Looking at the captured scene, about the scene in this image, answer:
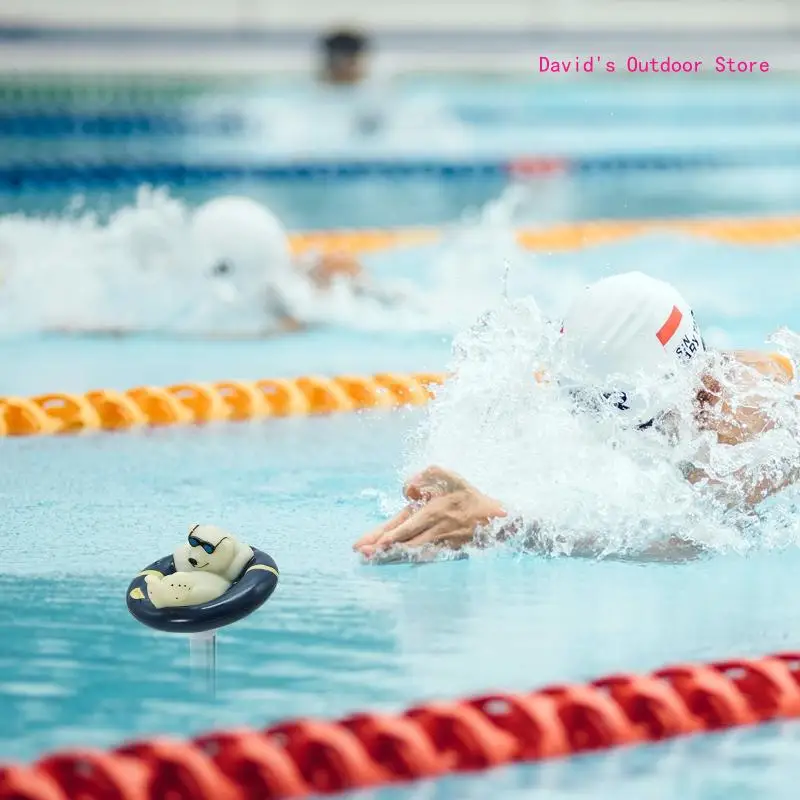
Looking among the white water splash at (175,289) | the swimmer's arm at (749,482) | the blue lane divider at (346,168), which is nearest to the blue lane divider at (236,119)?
the blue lane divider at (346,168)

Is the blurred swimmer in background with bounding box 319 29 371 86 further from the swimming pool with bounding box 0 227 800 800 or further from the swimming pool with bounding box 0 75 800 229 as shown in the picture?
the swimming pool with bounding box 0 227 800 800

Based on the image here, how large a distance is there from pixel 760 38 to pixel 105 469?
33.3 ft

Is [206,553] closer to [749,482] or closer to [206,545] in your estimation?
[206,545]

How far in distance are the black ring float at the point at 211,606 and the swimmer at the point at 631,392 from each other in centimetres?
55

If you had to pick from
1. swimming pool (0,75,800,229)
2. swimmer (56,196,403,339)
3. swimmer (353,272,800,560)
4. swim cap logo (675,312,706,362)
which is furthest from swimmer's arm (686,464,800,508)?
Answer: swimming pool (0,75,800,229)

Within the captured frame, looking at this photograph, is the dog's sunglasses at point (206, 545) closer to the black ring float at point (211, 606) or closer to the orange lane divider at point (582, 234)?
the black ring float at point (211, 606)

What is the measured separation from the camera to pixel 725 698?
231 centimetres

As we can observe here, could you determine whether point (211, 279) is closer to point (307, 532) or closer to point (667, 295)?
point (307, 532)

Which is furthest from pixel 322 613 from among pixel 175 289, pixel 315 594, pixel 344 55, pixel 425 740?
pixel 344 55

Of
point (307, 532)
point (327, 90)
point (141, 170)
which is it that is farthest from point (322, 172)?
point (307, 532)

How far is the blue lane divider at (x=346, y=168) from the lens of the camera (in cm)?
790

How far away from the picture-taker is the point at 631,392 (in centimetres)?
293

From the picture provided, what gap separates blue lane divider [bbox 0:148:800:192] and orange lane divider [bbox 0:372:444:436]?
3.68 meters

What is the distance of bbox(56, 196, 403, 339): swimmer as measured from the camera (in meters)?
5.68
